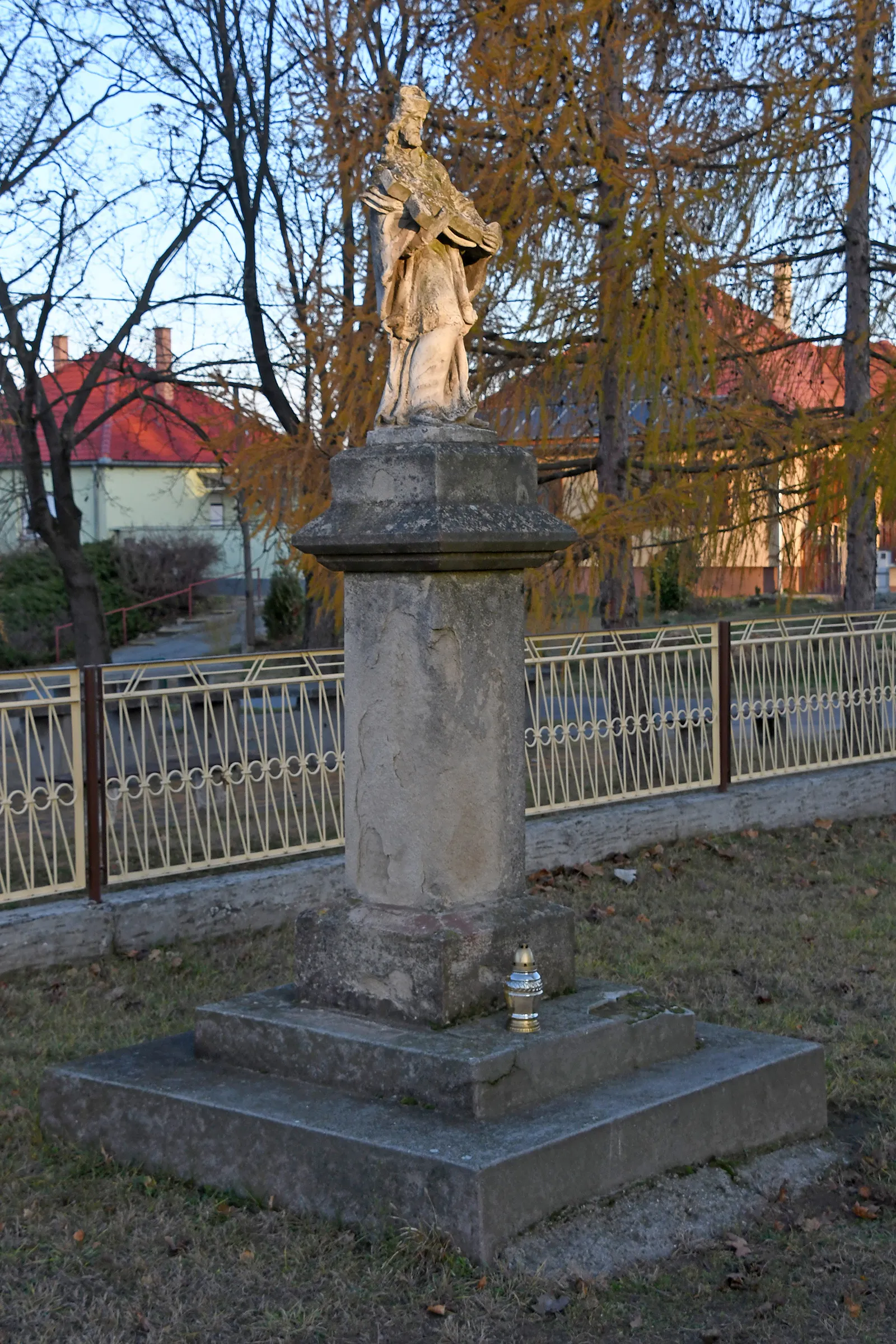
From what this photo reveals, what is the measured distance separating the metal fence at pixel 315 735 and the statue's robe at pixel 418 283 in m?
2.99

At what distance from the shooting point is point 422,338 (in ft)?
16.7

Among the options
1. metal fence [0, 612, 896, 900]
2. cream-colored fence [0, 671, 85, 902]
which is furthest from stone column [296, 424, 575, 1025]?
metal fence [0, 612, 896, 900]

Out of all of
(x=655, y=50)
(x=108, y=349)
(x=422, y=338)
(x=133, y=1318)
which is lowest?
(x=133, y=1318)

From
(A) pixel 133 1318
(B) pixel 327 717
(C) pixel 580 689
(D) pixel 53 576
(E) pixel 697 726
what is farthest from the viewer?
(D) pixel 53 576

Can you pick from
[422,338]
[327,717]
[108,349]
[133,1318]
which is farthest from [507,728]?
[108,349]

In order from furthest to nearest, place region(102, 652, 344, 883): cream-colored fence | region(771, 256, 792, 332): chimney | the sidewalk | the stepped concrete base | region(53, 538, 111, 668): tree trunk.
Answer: the sidewalk
region(53, 538, 111, 668): tree trunk
region(771, 256, 792, 332): chimney
region(102, 652, 344, 883): cream-colored fence
the stepped concrete base

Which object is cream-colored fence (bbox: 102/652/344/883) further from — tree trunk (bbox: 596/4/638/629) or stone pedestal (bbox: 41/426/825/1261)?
tree trunk (bbox: 596/4/638/629)

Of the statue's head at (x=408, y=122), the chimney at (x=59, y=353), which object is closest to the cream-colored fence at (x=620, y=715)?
the statue's head at (x=408, y=122)

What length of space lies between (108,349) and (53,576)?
13801mm

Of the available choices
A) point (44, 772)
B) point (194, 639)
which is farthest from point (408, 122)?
point (194, 639)

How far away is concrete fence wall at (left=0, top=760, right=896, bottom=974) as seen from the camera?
739cm

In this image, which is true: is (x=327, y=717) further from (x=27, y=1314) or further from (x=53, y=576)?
(x=53, y=576)

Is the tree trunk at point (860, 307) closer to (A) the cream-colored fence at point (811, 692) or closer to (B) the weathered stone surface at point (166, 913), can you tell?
(A) the cream-colored fence at point (811, 692)

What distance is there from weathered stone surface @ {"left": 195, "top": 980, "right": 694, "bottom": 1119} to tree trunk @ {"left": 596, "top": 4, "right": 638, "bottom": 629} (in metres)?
7.10
